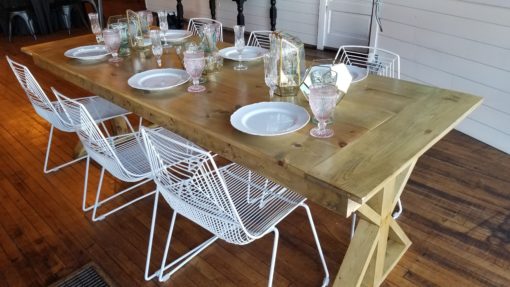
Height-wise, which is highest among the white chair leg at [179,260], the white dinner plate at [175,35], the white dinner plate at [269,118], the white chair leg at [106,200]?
the white dinner plate at [175,35]

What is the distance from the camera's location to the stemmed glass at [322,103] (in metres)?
1.29

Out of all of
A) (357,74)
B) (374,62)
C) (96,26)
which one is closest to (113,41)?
(96,26)

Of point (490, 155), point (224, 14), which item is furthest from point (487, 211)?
point (224, 14)

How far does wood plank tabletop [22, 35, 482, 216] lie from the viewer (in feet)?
3.68

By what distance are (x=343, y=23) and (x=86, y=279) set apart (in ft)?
12.3

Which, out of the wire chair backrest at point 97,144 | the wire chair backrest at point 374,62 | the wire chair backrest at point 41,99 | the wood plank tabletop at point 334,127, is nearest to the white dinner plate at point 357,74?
the wood plank tabletop at point 334,127

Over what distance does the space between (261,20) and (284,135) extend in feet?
14.3

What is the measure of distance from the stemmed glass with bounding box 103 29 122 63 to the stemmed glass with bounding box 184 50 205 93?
0.63 m

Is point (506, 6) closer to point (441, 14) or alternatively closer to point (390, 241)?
point (441, 14)

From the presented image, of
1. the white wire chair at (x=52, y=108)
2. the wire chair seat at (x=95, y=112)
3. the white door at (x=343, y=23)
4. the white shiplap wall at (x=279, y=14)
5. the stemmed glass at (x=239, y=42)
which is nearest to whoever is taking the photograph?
the stemmed glass at (x=239, y=42)

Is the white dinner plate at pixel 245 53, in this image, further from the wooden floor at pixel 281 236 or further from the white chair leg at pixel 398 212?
the white chair leg at pixel 398 212

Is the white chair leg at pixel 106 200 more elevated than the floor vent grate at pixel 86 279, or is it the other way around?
the white chair leg at pixel 106 200

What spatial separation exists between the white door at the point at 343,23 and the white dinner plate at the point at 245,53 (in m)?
2.45

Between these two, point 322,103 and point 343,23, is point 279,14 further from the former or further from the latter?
point 322,103
